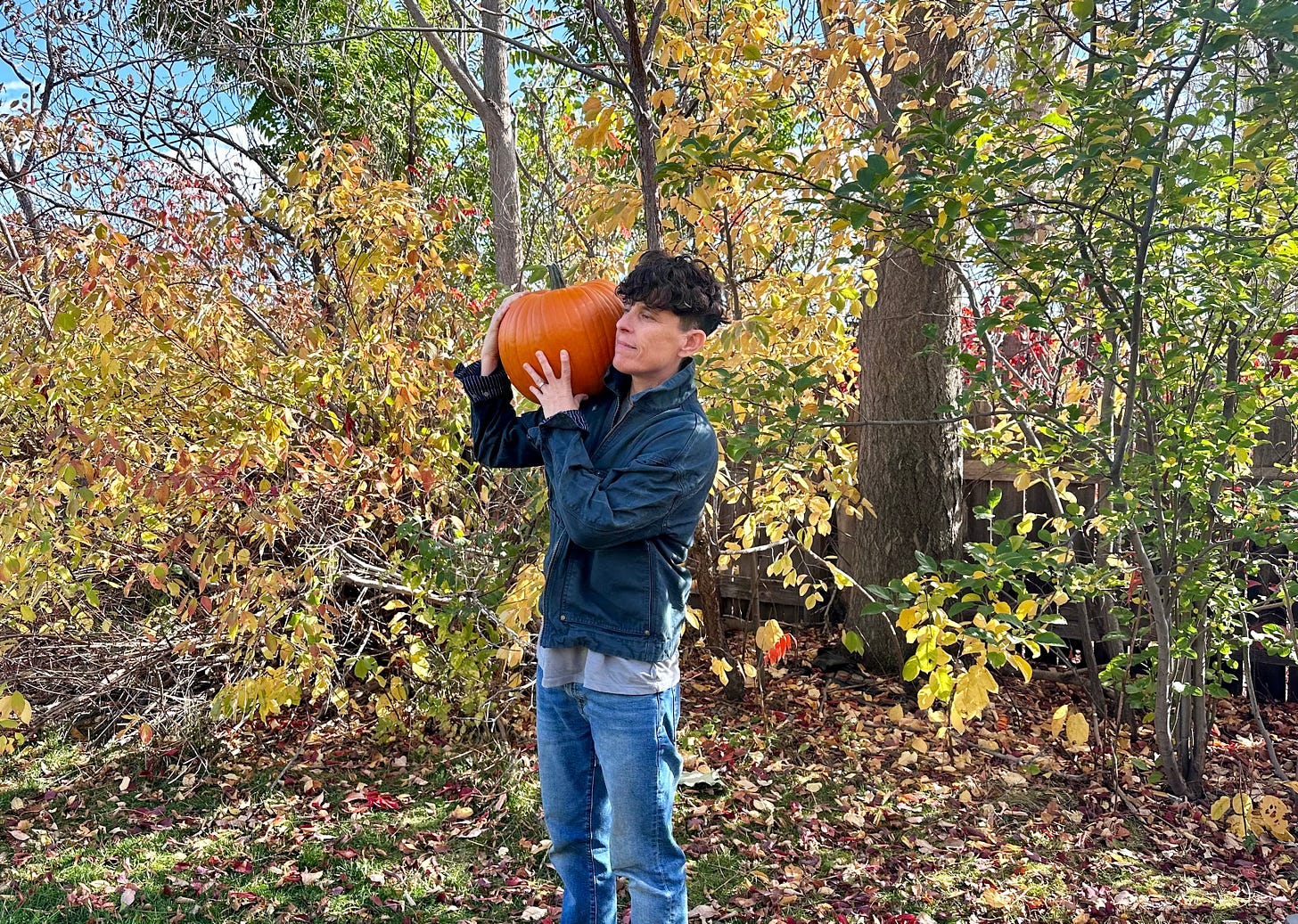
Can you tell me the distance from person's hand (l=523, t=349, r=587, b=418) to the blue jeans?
1.89ft

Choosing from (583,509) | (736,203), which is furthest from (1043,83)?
(583,509)

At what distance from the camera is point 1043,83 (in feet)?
8.07

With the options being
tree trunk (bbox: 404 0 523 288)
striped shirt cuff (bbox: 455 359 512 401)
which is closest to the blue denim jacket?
striped shirt cuff (bbox: 455 359 512 401)

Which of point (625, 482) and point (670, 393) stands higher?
point (670, 393)

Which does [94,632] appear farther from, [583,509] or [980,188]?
[980,188]

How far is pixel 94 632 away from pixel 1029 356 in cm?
422

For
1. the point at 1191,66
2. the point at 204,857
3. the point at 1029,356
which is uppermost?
the point at 1191,66

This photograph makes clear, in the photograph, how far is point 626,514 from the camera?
6.09 ft

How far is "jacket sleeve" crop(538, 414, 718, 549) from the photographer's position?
6.07 feet

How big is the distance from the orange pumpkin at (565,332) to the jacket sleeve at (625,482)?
6.9 inches

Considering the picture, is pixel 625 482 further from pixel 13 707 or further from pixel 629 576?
pixel 13 707

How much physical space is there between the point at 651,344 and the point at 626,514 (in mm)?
373

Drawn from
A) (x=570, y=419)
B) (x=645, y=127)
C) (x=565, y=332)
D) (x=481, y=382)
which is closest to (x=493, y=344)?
(x=481, y=382)

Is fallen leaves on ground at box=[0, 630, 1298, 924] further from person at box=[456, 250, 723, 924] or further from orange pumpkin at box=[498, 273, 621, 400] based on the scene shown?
orange pumpkin at box=[498, 273, 621, 400]
